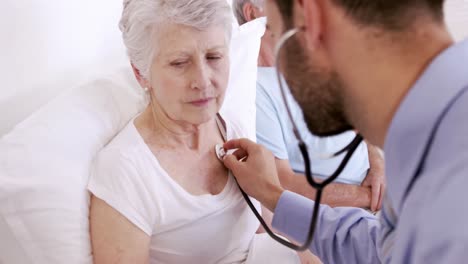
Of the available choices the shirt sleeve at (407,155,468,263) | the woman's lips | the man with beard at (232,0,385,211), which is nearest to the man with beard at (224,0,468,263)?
the shirt sleeve at (407,155,468,263)

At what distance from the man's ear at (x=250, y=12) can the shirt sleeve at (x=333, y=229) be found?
29.4 inches

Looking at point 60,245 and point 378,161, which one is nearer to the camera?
point 60,245

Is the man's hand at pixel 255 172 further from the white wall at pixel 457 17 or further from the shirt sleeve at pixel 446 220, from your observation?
the white wall at pixel 457 17

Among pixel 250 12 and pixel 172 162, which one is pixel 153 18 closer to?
pixel 172 162

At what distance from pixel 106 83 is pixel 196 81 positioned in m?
0.25

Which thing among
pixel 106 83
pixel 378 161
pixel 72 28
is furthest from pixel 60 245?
pixel 378 161

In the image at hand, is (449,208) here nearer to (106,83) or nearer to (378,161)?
(106,83)

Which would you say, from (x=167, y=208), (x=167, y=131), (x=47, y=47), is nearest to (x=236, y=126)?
(x=167, y=131)

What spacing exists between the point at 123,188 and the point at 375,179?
856 millimetres

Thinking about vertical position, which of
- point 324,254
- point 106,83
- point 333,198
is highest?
point 106,83

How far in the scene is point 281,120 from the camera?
1533mm

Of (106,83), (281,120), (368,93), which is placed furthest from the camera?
(281,120)

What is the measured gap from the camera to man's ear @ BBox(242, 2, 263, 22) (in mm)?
1677

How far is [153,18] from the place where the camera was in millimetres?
1090
